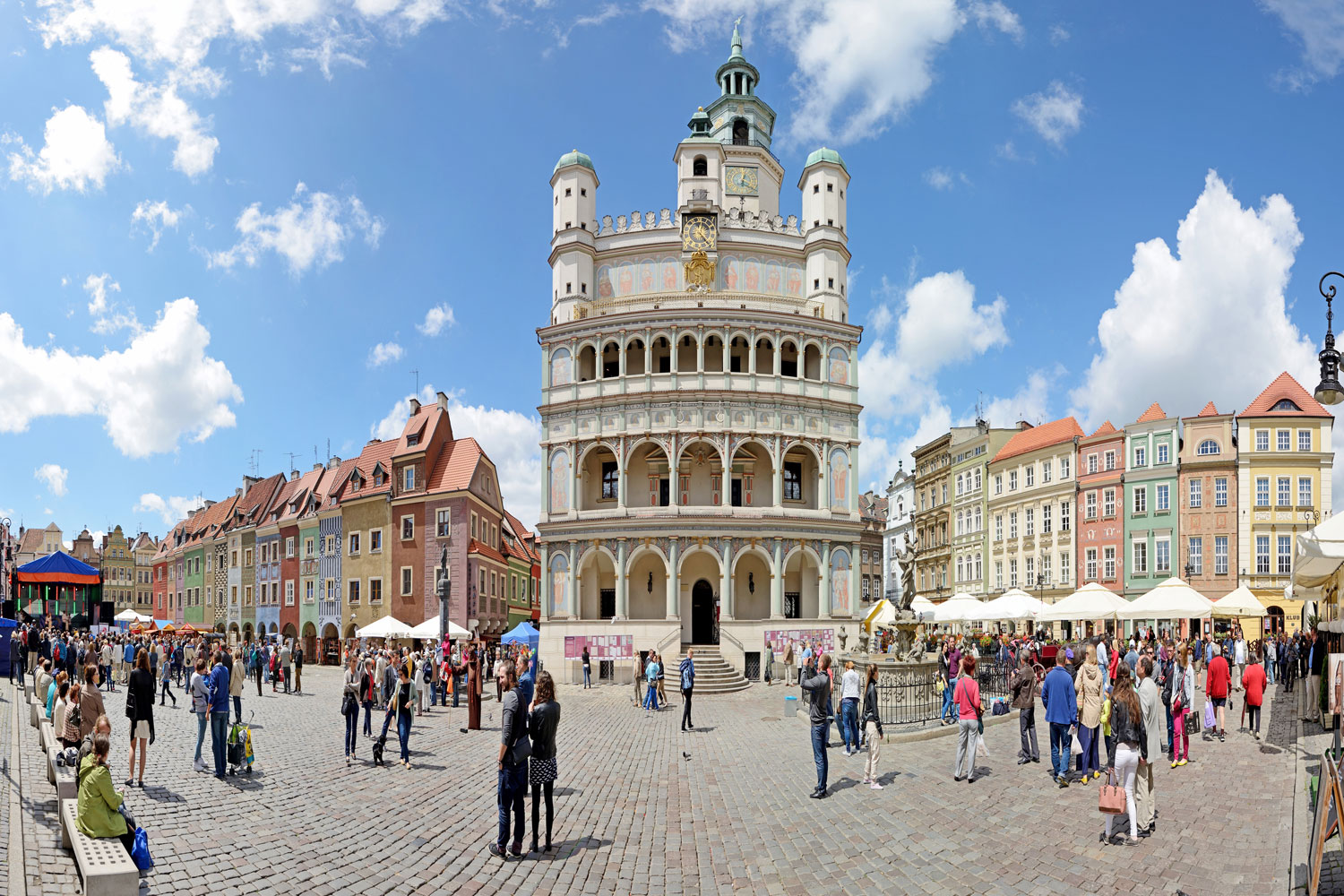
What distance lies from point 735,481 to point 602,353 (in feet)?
27.5

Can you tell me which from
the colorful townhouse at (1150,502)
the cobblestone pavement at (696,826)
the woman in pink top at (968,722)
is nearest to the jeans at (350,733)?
the cobblestone pavement at (696,826)

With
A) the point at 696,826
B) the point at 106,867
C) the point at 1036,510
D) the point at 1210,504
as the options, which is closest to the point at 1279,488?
the point at 1210,504

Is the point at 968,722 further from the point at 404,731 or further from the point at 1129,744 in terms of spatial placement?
the point at 404,731

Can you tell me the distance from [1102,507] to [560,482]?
34125mm

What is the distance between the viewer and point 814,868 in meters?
10.0

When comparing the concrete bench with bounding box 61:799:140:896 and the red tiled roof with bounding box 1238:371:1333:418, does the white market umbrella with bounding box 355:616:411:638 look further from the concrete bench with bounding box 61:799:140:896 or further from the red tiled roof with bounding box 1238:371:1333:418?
the red tiled roof with bounding box 1238:371:1333:418

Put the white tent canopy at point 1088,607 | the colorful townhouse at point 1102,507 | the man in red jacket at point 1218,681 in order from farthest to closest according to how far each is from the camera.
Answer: the colorful townhouse at point 1102,507 → the white tent canopy at point 1088,607 → the man in red jacket at point 1218,681

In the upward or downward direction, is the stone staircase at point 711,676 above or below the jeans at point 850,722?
below

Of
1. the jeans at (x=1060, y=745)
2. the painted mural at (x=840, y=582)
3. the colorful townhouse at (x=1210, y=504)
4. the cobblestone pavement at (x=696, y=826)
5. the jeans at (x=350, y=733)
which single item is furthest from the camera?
the colorful townhouse at (x=1210, y=504)

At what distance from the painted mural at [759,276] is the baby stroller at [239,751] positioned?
32252mm

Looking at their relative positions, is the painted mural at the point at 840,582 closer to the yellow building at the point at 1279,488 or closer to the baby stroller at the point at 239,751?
the yellow building at the point at 1279,488

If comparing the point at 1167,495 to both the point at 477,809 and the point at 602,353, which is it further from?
the point at 477,809

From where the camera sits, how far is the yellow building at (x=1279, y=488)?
50625 millimetres

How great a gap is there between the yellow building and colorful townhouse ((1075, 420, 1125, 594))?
638cm
